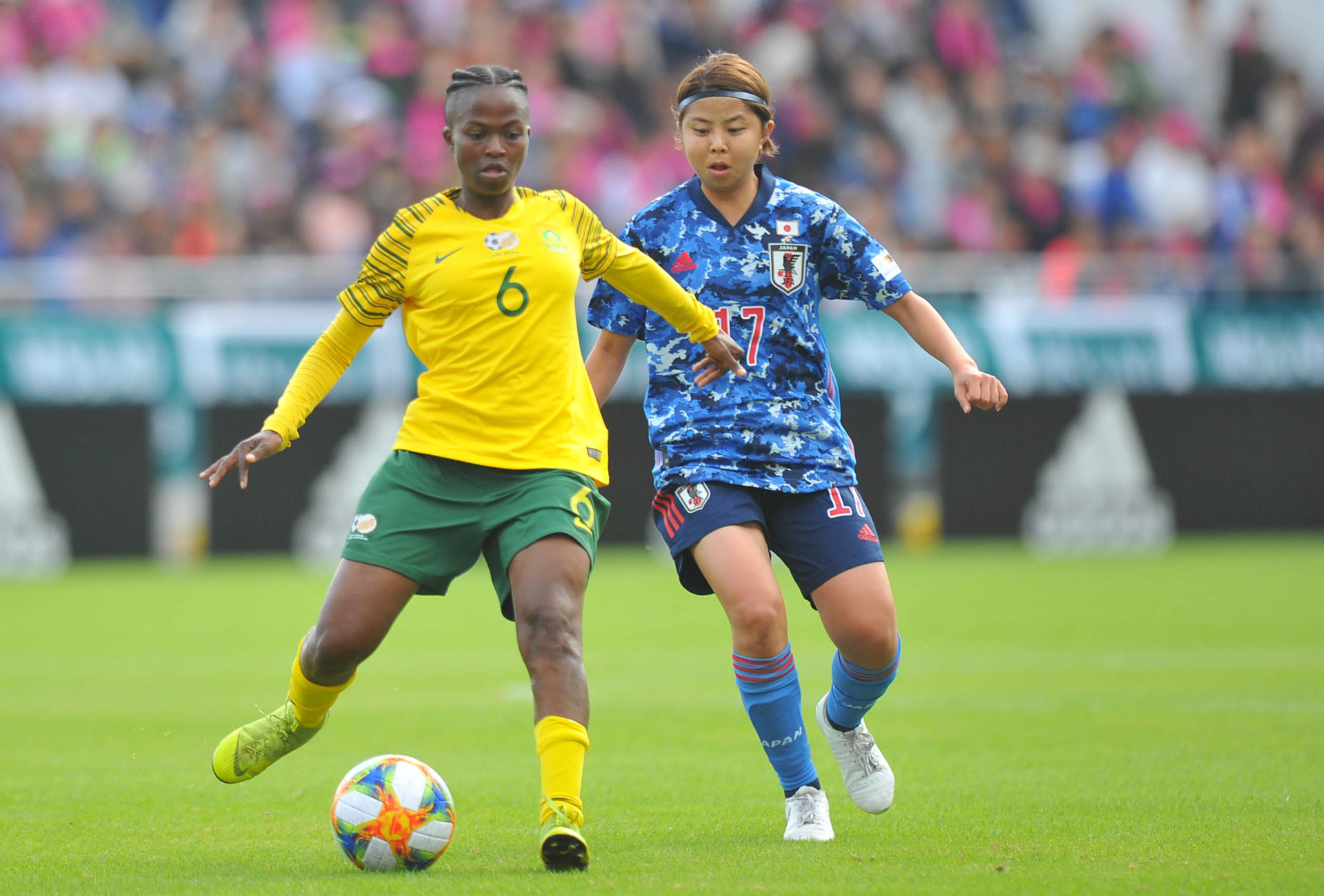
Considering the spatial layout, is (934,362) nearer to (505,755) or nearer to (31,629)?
(31,629)

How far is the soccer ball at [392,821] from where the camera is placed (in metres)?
4.77

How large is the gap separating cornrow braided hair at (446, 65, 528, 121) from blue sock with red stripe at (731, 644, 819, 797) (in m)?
1.80

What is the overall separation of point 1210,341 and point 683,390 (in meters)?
12.4

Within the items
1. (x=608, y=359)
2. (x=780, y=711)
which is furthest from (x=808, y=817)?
(x=608, y=359)

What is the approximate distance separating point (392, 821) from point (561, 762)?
508 mm

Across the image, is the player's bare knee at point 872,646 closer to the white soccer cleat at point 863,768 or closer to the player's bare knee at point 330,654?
the white soccer cleat at point 863,768

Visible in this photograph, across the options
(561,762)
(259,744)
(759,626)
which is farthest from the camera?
(259,744)

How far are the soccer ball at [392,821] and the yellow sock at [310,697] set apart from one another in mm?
362

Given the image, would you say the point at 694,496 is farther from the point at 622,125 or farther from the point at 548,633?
the point at 622,125

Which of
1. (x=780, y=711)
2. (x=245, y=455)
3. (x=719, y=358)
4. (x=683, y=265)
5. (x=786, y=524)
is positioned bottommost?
(x=780, y=711)

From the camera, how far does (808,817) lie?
521cm

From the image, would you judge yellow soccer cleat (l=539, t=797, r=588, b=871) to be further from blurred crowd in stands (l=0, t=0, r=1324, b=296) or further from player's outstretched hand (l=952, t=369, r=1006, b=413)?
blurred crowd in stands (l=0, t=0, r=1324, b=296)

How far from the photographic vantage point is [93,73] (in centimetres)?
1766

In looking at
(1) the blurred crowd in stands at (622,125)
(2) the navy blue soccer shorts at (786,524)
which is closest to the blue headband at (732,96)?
(2) the navy blue soccer shorts at (786,524)
